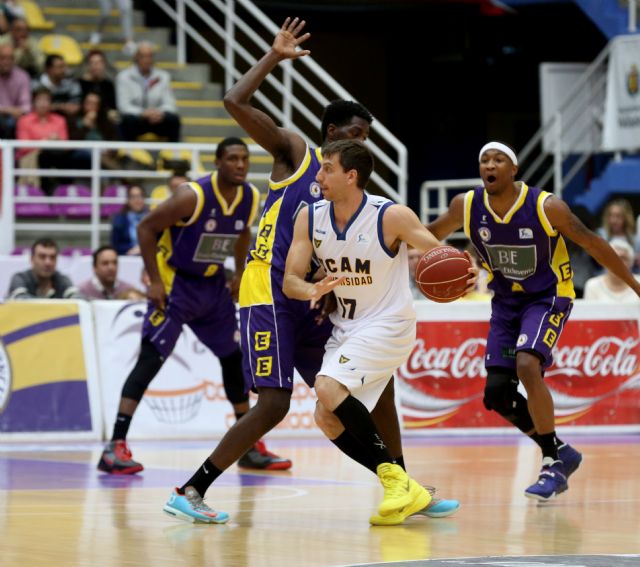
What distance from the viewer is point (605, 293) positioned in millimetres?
14312

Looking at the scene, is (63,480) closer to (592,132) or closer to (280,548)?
(280,548)

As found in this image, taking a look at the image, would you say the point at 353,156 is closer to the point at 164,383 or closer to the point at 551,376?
the point at 164,383

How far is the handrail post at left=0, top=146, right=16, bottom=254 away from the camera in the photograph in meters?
15.9

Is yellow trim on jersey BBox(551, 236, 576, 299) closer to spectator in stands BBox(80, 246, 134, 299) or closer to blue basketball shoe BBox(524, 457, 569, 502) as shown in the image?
blue basketball shoe BBox(524, 457, 569, 502)

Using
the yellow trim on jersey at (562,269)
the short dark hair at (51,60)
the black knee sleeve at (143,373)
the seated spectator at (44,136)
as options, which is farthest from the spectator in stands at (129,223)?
the yellow trim on jersey at (562,269)

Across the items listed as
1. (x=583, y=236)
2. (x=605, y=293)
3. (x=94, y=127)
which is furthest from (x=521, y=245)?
(x=94, y=127)

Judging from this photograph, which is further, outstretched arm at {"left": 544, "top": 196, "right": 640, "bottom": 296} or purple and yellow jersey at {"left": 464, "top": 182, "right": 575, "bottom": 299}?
purple and yellow jersey at {"left": 464, "top": 182, "right": 575, "bottom": 299}

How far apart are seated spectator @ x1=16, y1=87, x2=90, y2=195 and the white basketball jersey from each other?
9.58 metres

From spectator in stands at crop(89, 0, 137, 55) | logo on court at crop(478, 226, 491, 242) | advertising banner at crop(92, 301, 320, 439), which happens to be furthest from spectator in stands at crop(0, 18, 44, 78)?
logo on court at crop(478, 226, 491, 242)

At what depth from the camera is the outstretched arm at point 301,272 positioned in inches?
286

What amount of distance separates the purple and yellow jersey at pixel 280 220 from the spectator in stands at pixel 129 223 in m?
7.61

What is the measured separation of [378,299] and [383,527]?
1184 mm

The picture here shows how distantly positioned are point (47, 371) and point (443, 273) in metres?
6.08

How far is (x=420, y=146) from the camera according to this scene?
26.3 m
